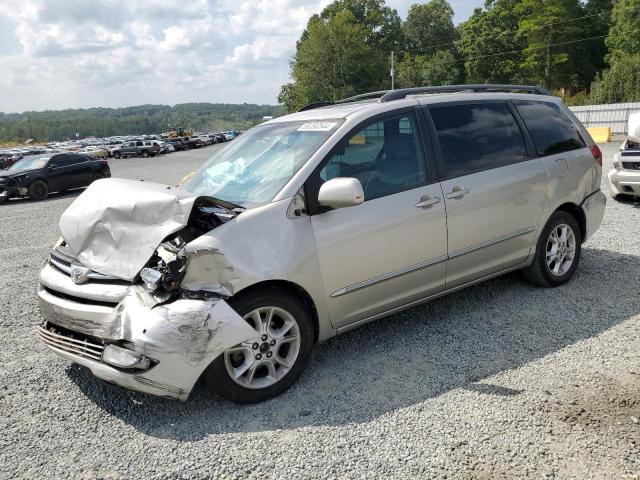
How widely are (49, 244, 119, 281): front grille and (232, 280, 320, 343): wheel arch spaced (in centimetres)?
83

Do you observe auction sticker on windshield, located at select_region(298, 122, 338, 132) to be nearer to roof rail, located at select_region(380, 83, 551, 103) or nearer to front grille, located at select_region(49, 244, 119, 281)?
roof rail, located at select_region(380, 83, 551, 103)

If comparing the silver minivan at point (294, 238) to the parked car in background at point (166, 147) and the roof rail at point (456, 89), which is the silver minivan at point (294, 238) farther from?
the parked car in background at point (166, 147)

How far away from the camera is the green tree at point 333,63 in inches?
2953

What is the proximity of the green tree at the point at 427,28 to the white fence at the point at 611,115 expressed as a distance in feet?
204

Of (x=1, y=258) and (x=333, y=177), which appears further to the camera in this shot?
(x=1, y=258)

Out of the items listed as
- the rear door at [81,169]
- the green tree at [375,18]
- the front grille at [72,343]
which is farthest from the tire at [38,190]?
the green tree at [375,18]

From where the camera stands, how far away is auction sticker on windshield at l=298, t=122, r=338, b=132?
3924 mm

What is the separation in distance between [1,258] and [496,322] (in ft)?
22.8

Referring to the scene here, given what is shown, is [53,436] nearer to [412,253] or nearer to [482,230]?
[412,253]

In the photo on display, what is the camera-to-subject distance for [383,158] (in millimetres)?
3988

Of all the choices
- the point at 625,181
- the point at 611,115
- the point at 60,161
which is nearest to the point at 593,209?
the point at 625,181

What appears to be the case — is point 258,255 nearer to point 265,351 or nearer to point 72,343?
point 265,351

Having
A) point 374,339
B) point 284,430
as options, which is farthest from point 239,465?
point 374,339

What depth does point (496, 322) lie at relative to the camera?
4488 millimetres
